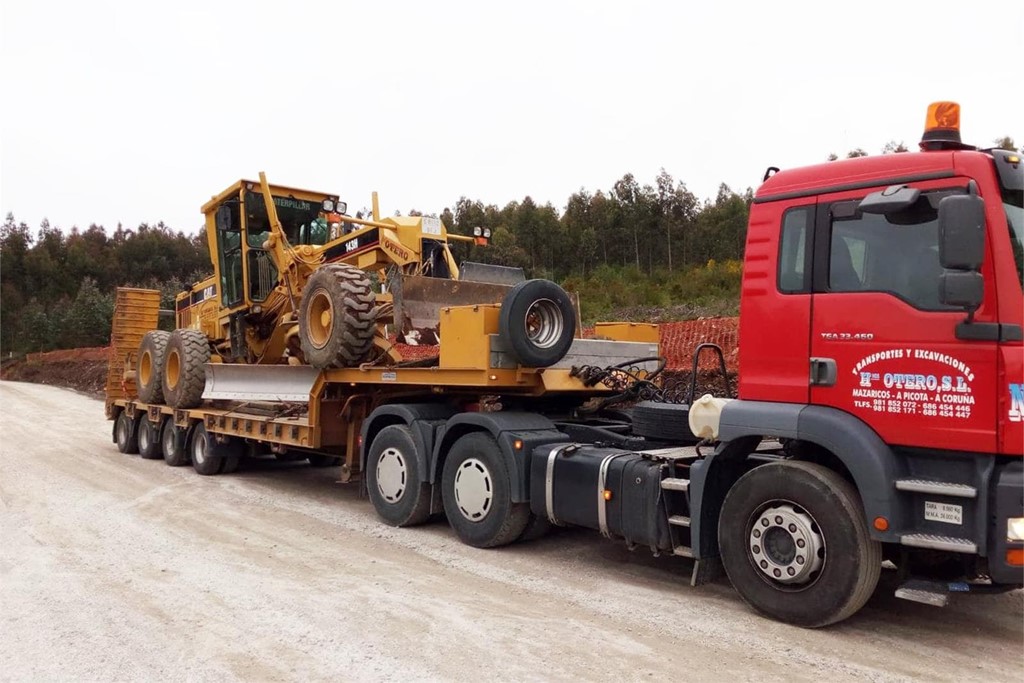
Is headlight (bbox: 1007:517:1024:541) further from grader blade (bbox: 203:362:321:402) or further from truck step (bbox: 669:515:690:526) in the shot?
grader blade (bbox: 203:362:321:402)

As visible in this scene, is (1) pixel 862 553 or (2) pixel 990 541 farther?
(1) pixel 862 553

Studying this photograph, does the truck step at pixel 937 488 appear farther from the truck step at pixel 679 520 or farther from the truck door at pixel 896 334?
the truck step at pixel 679 520

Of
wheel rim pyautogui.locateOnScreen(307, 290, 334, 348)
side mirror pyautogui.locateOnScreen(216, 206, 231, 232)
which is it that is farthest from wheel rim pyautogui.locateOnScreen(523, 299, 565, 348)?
side mirror pyautogui.locateOnScreen(216, 206, 231, 232)

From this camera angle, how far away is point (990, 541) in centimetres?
400

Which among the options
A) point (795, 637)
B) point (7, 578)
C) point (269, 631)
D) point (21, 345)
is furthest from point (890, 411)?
point (21, 345)

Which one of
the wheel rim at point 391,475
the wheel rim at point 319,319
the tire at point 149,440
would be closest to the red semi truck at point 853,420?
the wheel rim at point 391,475

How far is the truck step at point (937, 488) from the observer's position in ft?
13.3

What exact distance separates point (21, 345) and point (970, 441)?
55846 millimetres

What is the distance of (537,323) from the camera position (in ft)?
22.6

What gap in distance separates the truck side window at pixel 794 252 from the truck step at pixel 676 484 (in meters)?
1.42

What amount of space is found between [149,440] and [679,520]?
1078cm

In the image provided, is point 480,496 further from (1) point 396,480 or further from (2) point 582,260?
(2) point 582,260

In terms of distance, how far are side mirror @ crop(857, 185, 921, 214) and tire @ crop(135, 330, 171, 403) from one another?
10.9 metres

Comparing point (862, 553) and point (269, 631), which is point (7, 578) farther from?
point (862, 553)
